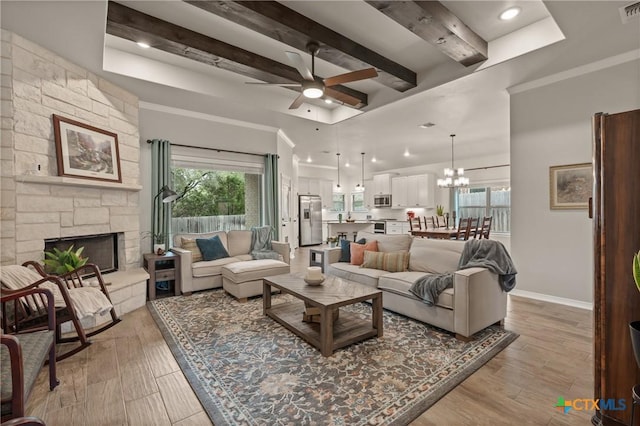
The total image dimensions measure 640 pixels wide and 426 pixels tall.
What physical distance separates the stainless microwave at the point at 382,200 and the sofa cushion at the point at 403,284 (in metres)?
6.16

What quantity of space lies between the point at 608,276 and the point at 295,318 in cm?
241

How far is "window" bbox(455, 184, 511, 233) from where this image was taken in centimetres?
729

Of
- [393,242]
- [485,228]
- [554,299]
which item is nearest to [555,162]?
[554,299]

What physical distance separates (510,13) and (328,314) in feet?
10.6

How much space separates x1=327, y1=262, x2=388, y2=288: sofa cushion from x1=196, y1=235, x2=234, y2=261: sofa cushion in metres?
1.73

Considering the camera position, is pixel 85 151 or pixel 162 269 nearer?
pixel 85 151

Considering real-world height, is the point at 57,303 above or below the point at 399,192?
below

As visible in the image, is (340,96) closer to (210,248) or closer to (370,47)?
(370,47)

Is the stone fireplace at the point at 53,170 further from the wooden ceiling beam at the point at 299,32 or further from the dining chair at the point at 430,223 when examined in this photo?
the dining chair at the point at 430,223

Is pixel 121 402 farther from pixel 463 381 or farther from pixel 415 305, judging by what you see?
pixel 415 305

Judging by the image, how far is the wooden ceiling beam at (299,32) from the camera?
2408mm

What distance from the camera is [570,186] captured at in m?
3.54

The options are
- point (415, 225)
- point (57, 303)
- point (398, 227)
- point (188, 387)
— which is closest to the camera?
point (188, 387)

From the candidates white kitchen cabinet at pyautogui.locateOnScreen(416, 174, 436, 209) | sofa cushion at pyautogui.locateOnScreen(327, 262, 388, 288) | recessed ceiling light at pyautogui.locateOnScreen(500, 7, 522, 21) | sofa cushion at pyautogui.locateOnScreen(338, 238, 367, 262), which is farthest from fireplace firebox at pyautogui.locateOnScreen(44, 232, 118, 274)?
white kitchen cabinet at pyautogui.locateOnScreen(416, 174, 436, 209)
